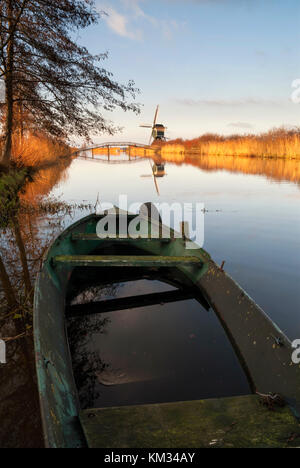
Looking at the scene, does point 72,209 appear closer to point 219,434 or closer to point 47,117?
point 47,117

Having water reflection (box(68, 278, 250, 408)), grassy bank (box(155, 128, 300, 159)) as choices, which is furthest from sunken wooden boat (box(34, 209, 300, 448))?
grassy bank (box(155, 128, 300, 159))

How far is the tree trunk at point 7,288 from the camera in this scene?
4395 millimetres

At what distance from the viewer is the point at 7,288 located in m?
4.90

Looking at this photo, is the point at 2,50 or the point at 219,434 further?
the point at 2,50

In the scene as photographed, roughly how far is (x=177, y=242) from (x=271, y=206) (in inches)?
329

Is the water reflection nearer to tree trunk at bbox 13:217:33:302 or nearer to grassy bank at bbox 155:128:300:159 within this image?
tree trunk at bbox 13:217:33:302

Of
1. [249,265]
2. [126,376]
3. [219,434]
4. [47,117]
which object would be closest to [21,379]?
[126,376]

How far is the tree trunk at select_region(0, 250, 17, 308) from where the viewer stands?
4395 millimetres

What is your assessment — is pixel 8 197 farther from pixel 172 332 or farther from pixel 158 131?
pixel 158 131

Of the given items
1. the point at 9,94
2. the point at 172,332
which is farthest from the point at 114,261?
the point at 9,94

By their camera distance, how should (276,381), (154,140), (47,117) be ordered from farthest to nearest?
(154,140) → (47,117) → (276,381)

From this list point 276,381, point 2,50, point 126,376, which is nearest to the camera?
point 276,381

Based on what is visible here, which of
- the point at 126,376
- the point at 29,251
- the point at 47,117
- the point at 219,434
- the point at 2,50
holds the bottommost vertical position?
the point at 126,376

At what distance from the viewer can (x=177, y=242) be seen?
17.9 ft
